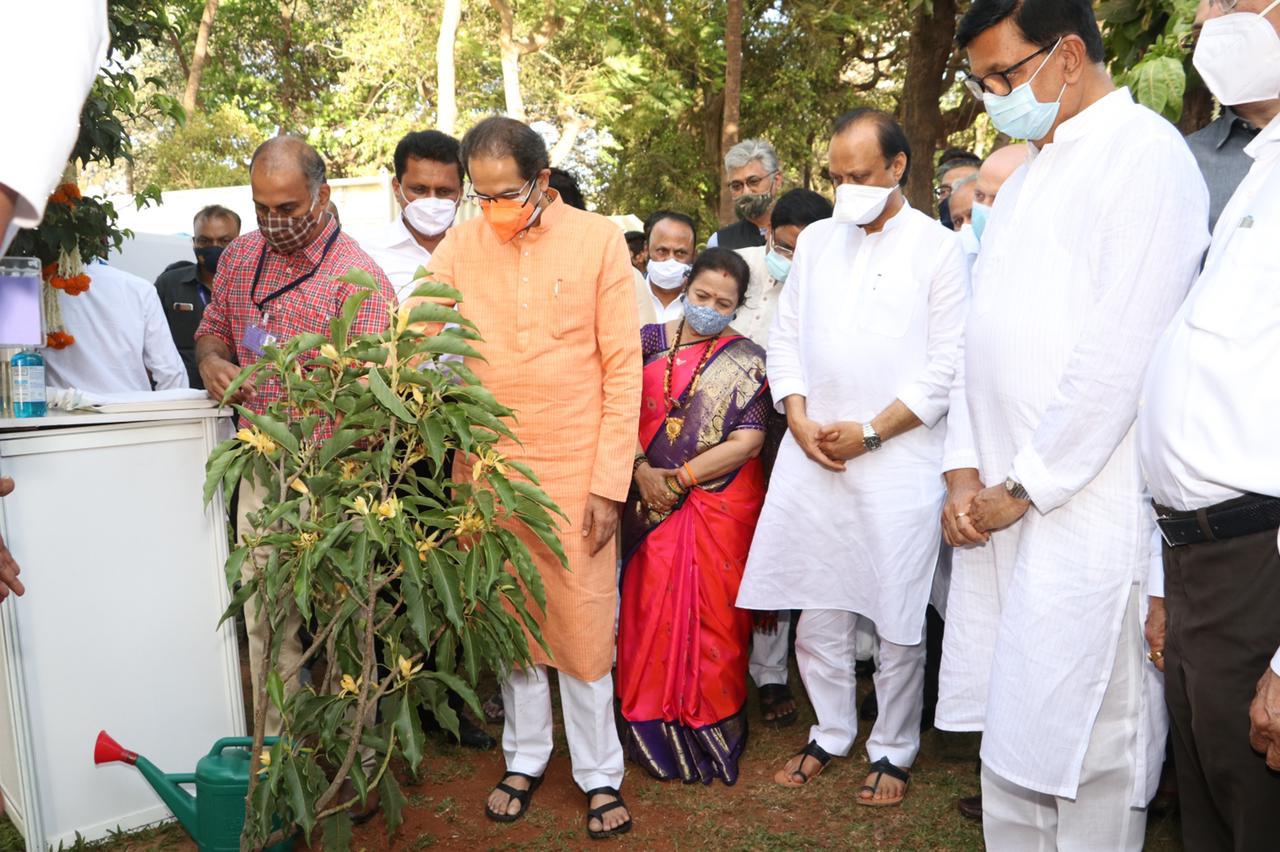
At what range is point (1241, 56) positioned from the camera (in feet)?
6.17

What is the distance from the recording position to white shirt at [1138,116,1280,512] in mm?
1635

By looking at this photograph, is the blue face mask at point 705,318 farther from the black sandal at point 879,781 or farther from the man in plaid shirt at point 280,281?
the black sandal at point 879,781

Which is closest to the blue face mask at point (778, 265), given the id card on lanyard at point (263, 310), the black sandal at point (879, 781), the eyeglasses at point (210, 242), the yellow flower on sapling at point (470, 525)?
the id card on lanyard at point (263, 310)

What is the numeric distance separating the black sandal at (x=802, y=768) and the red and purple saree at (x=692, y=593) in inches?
6.5

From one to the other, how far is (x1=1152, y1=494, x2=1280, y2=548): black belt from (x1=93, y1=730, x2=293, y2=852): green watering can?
86.2 inches

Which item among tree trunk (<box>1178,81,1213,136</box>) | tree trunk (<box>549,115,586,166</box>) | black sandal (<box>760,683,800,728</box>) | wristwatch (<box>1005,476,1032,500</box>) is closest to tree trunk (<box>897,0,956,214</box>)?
tree trunk (<box>1178,81,1213,136</box>)

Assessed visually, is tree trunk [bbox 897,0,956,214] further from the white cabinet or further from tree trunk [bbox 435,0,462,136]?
the white cabinet

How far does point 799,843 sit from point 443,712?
126 centimetres

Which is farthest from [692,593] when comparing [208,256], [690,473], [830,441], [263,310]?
[208,256]

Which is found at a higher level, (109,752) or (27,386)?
(27,386)

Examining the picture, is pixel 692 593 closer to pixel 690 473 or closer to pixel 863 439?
pixel 690 473

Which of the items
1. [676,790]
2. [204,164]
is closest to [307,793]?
[676,790]

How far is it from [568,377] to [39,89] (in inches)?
91.8

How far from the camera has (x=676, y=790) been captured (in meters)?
3.49
